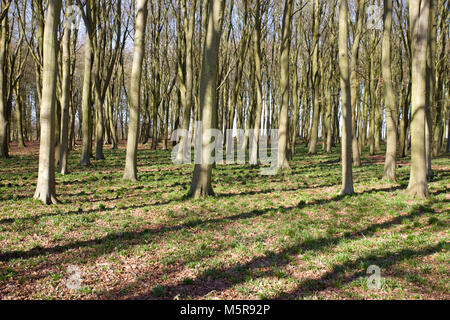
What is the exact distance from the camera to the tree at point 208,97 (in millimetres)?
8234

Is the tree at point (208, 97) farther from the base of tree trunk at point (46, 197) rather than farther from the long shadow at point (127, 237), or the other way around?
the base of tree trunk at point (46, 197)

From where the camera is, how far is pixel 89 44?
1362 cm

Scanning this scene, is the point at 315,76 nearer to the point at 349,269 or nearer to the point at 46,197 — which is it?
the point at 46,197

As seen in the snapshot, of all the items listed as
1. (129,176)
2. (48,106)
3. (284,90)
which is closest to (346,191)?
(284,90)

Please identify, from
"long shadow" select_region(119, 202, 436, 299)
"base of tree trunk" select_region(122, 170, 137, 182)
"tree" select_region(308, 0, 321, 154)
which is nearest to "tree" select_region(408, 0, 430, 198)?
"long shadow" select_region(119, 202, 436, 299)

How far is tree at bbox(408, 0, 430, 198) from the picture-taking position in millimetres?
8297

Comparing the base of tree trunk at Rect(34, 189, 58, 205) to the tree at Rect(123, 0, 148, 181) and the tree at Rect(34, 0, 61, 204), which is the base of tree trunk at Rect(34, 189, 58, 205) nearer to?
the tree at Rect(34, 0, 61, 204)

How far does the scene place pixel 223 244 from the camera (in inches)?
211

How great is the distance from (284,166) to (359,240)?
8.43 meters

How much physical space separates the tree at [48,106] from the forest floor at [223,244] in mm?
439

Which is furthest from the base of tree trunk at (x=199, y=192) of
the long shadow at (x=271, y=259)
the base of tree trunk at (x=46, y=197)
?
the long shadow at (x=271, y=259)

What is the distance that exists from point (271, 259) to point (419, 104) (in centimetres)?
641
